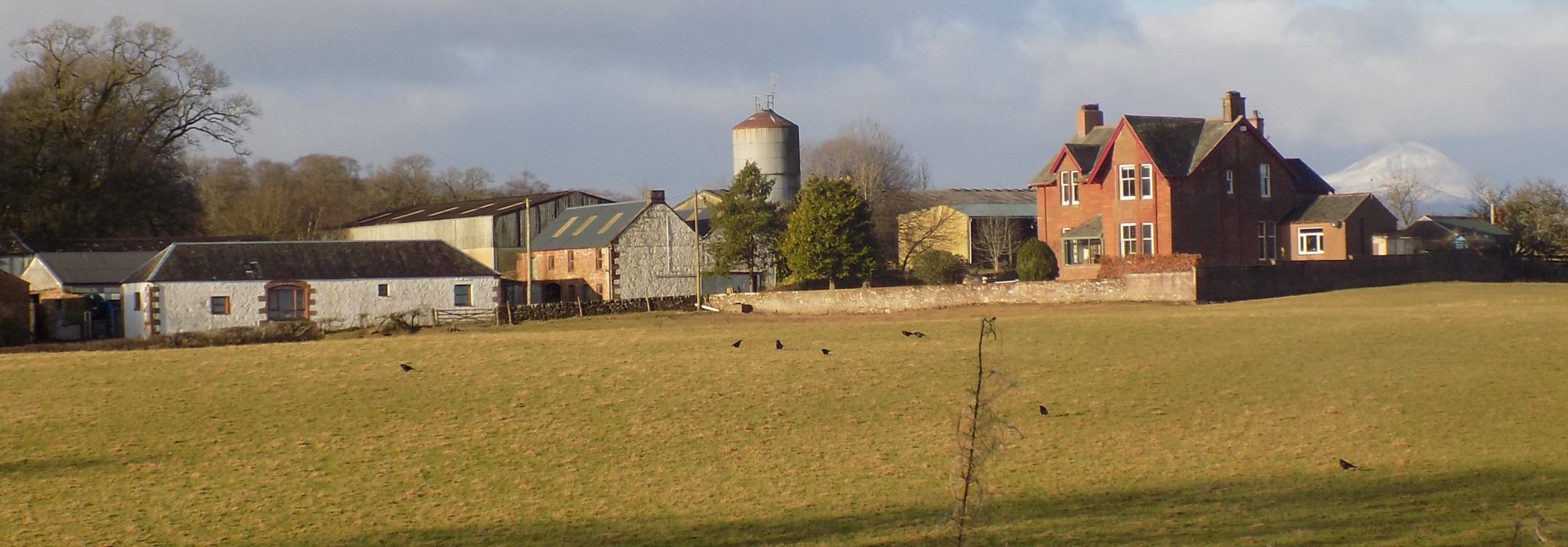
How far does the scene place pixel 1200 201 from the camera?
6072cm

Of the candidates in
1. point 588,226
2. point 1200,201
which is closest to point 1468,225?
point 1200,201

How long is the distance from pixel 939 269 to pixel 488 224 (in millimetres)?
28087

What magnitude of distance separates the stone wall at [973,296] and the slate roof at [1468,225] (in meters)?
27.2

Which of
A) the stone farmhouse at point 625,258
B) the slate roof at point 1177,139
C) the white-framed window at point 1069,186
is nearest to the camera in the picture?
the slate roof at point 1177,139

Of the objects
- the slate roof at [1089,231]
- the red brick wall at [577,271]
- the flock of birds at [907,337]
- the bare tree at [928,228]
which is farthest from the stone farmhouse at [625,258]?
the flock of birds at [907,337]

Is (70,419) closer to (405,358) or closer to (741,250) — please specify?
(405,358)

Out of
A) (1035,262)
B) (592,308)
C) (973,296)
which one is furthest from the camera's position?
(592,308)

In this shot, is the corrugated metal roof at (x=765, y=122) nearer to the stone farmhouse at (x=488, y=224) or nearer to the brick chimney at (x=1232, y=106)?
the stone farmhouse at (x=488, y=224)

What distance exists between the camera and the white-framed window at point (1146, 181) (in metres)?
60.4

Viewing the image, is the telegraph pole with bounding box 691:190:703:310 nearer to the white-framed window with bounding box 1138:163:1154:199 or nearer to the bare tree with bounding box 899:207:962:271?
the bare tree with bounding box 899:207:962:271

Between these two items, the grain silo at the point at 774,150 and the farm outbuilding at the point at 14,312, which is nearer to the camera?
the farm outbuilding at the point at 14,312

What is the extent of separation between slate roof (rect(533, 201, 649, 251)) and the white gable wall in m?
10.2

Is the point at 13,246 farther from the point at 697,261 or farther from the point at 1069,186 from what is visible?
the point at 1069,186

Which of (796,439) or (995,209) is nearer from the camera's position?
(796,439)
